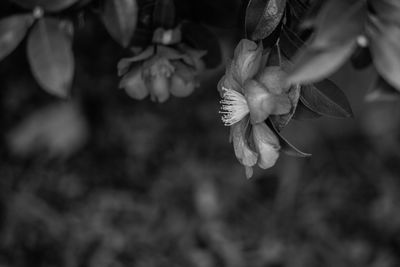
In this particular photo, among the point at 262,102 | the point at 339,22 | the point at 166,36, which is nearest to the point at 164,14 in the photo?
the point at 166,36

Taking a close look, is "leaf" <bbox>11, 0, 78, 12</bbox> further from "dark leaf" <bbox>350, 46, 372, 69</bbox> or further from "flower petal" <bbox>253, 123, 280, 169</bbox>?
"dark leaf" <bbox>350, 46, 372, 69</bbox>

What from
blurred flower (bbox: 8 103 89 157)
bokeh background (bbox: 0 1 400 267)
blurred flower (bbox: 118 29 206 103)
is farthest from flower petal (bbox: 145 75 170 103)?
blurred flower (bbox: 8 103 89 157)

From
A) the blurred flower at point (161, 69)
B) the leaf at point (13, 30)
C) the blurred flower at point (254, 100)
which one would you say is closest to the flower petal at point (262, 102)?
the blurred flower at point (254, 100)

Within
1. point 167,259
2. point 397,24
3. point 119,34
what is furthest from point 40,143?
point 397,24

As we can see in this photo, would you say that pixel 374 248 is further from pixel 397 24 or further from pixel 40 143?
pixel 397 24

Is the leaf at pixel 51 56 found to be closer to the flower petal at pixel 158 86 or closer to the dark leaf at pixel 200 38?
the flower petal at pixel 158 86

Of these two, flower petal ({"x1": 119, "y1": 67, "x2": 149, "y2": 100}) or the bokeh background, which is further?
the bokeh background
